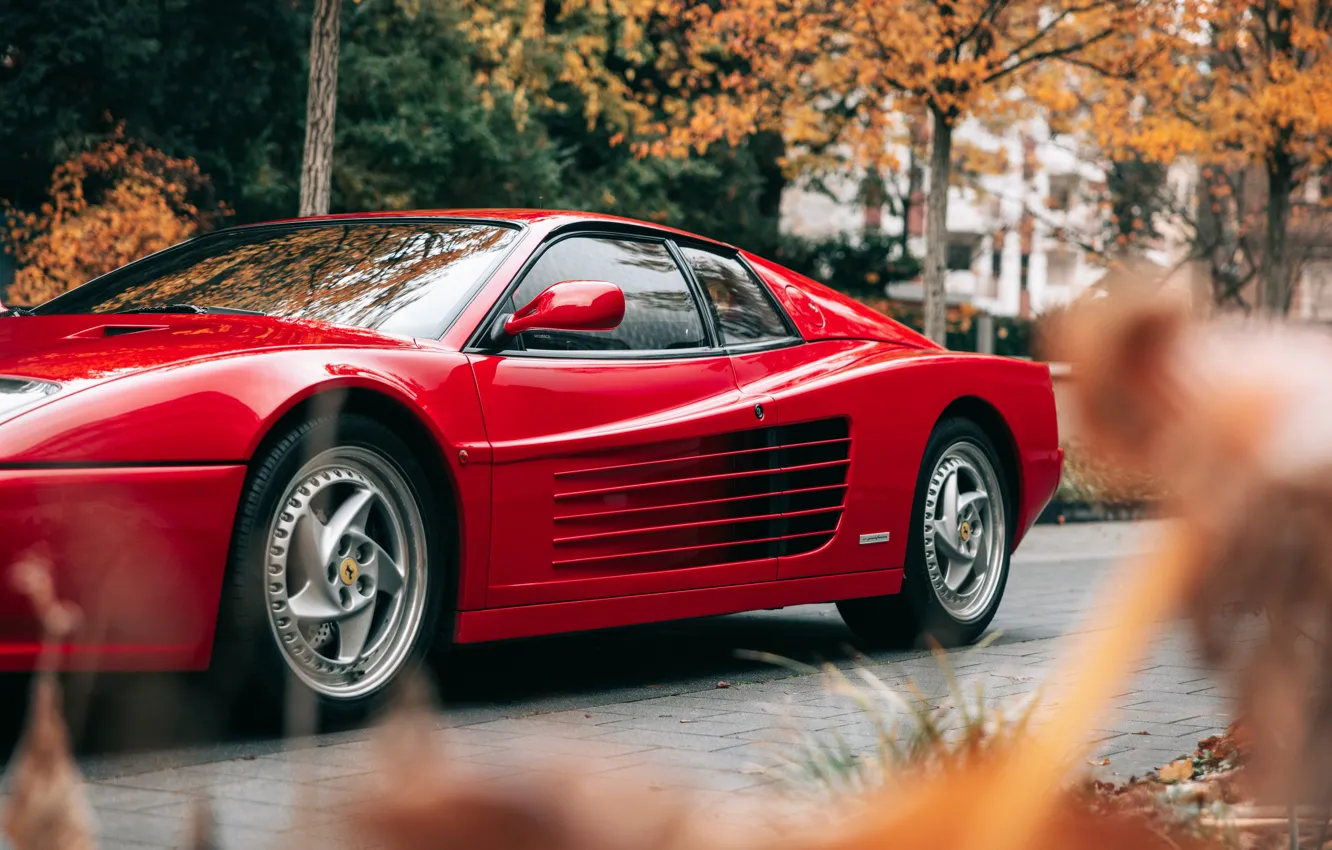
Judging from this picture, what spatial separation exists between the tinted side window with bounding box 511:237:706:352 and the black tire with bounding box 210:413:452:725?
813 millimetres

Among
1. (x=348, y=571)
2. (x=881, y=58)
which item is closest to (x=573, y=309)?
(x=348, y=571)

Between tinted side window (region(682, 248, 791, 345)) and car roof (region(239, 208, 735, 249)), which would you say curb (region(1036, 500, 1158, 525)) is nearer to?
tinted side window (region(682, 248, 791, 345))

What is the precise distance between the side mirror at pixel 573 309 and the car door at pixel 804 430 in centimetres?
79

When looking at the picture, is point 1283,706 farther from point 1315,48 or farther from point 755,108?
point 1315,48

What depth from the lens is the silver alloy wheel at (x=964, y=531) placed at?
18.8 ft

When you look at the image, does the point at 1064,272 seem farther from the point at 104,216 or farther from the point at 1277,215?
the point at 1277,215

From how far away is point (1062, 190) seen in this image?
31.0 m

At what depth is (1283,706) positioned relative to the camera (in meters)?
0.88

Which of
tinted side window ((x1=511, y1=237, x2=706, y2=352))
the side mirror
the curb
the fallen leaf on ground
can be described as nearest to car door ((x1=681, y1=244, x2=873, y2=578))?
tinted side window ((x1=511, y1=237, x2=706, y2=352))

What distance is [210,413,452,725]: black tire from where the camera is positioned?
363cm

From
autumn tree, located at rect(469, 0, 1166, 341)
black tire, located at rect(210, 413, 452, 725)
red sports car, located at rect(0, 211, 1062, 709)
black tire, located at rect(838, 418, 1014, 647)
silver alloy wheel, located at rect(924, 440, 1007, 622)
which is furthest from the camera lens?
autumn tree, located at rect(469, 0, 1166, 341)

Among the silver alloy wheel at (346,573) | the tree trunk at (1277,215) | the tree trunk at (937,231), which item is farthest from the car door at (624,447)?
the tree trunk at (1277,215)

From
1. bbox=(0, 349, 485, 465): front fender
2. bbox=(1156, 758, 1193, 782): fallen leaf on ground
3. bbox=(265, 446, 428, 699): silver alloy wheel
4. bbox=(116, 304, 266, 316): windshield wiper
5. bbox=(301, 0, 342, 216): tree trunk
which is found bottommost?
bbox=(1156, 758, 1193, 782): fallen leaf on ground

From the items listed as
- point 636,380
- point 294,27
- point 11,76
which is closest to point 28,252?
point 11,76
